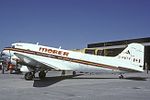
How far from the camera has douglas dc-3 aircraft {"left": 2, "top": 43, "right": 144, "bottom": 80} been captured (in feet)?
89.4

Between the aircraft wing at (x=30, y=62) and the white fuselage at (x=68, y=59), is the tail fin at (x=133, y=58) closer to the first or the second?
the white fuselage at (x=68, y=59)

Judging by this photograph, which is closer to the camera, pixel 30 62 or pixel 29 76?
pixel 30 62

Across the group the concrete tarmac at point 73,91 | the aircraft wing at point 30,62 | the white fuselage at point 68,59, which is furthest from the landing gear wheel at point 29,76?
the concrete tarmac at point 73,91

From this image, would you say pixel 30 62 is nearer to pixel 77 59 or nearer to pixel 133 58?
pixel 77 59

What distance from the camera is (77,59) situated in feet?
91.2

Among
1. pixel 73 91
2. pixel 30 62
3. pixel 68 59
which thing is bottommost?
pixel 73 91

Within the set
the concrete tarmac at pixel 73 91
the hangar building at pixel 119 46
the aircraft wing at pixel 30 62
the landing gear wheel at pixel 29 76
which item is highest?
the hangar building at pixel 119 46

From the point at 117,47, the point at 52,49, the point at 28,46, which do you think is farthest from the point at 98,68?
the point at 117,47

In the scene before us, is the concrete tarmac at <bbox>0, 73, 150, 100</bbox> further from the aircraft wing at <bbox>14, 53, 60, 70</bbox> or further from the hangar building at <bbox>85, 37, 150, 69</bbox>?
the hangar building at <bbox>85, 37, 150, 69</bbox>

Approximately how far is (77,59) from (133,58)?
18.8ft

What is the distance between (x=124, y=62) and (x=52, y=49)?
24.8 ft

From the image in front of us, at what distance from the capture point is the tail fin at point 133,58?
27.2 m

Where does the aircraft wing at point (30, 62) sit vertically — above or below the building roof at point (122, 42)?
below

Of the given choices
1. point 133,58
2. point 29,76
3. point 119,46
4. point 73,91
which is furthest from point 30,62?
point 119,46
